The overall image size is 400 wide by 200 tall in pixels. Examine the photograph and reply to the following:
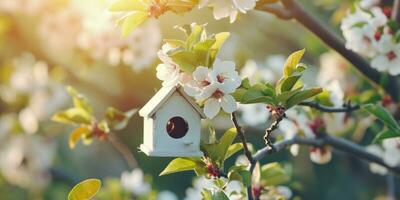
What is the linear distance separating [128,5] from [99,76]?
8.60ft

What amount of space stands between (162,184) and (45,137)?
1338mm

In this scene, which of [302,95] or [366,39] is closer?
[302,95]

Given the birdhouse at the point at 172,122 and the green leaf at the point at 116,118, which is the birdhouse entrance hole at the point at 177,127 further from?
the green leaf at the point at 116,118

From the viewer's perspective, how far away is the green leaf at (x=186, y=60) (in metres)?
1.10

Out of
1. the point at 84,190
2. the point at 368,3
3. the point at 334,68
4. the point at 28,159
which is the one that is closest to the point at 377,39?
the point at 368,3

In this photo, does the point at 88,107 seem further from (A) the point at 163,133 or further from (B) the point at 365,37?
(B) the point at 365,37

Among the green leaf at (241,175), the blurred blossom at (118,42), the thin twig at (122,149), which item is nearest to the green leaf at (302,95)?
the green leaf at (241,175)

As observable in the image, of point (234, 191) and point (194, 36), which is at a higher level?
point (194, 36)

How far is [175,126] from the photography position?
1.22m

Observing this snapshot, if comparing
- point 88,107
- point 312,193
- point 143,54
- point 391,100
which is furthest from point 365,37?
point 312,193

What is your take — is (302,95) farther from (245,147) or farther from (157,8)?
(157,8)

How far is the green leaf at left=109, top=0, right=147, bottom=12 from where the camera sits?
3.85ft

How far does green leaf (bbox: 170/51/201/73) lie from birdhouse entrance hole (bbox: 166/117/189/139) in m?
0.13

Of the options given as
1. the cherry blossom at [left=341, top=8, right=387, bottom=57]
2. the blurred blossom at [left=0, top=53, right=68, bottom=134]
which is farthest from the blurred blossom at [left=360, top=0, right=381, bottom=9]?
the blurred blossom at [left=0, top=53, right=68, bottom=134]
